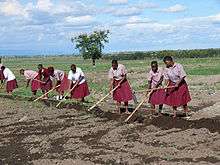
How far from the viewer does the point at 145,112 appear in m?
16.1

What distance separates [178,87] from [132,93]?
7.41 ft

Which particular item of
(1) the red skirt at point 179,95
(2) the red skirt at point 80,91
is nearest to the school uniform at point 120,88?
(1) the red skirt at point 179,95

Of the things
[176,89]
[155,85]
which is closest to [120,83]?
[155,85]

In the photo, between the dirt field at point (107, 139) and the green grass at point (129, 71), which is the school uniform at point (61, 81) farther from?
the dirt field at point (107, 139)

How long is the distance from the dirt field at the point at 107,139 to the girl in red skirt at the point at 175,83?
0.65m

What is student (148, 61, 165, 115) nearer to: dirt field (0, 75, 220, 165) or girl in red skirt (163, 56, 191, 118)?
girl in red skirt (163, 56, 191, 118)

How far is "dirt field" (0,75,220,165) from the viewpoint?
967 centimetres

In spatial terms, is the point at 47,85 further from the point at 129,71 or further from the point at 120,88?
the point at 129,71

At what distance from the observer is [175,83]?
14.4 m

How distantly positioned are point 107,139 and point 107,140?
5.2 inches

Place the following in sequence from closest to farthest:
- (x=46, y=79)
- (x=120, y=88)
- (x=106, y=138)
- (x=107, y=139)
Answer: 1. (x=107, y=139)
2. (x=106, y=138)
3. (x=120, y=88)
4. (x=46, y=79)

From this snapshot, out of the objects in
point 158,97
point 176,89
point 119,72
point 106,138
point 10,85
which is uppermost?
point 119,72

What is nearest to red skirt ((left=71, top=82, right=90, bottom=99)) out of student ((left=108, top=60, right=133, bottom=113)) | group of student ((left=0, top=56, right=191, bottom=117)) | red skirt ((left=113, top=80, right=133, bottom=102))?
group of student ((left=0, top=56, right=191, bottom=117))

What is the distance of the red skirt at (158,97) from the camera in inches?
589
